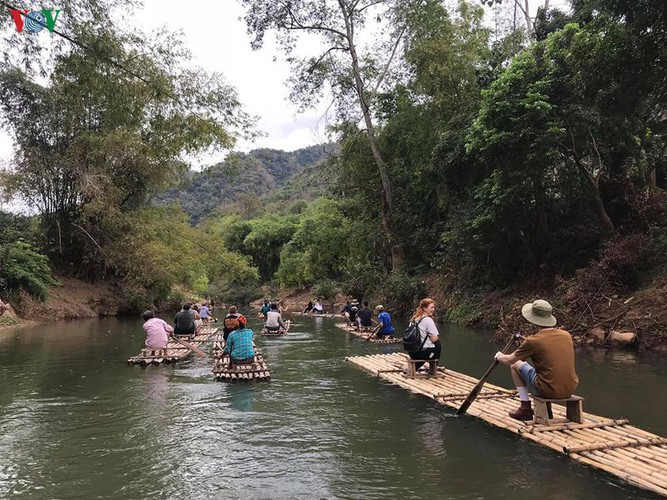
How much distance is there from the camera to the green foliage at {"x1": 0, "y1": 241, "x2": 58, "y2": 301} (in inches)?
907

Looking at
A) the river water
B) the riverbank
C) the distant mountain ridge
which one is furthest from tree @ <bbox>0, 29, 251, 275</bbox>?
the distant mountain ridge

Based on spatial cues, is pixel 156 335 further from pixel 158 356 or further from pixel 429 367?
pixel 429 367

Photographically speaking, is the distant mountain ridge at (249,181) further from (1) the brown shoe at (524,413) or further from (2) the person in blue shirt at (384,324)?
(1) the brown shoe at (524,413)

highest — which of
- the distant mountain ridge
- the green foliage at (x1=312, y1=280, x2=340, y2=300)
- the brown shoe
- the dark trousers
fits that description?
the distant mountain ridge

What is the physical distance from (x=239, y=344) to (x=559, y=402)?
19.3 feet

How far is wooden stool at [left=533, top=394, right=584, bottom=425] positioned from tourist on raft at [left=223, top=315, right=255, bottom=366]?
18.1ft

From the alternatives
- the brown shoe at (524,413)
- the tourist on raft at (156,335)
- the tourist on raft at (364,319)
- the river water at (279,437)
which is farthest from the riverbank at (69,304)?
the brown shoe at (524,413)

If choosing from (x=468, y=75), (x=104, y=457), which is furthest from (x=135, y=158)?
(x=104, y=457)

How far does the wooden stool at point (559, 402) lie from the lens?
234 inches

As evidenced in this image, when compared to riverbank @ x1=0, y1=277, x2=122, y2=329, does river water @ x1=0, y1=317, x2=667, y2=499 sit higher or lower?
lower

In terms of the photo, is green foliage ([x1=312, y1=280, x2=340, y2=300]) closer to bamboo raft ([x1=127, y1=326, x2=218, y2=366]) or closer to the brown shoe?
bamboo raft ([x1=127, y1=326, x2=218, y2=366])

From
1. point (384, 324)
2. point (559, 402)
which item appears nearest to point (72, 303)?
point (384, 324)

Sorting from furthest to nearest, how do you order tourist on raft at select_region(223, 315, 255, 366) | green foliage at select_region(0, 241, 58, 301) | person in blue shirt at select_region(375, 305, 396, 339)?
green foliage at select_region(0, 241, 58, 301), person in blue shirt at select_region(375, 305, 396, 339), tourist on raft at select_region(223, 315, 255, 366)

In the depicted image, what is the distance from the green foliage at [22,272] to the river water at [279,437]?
13.7 meters
